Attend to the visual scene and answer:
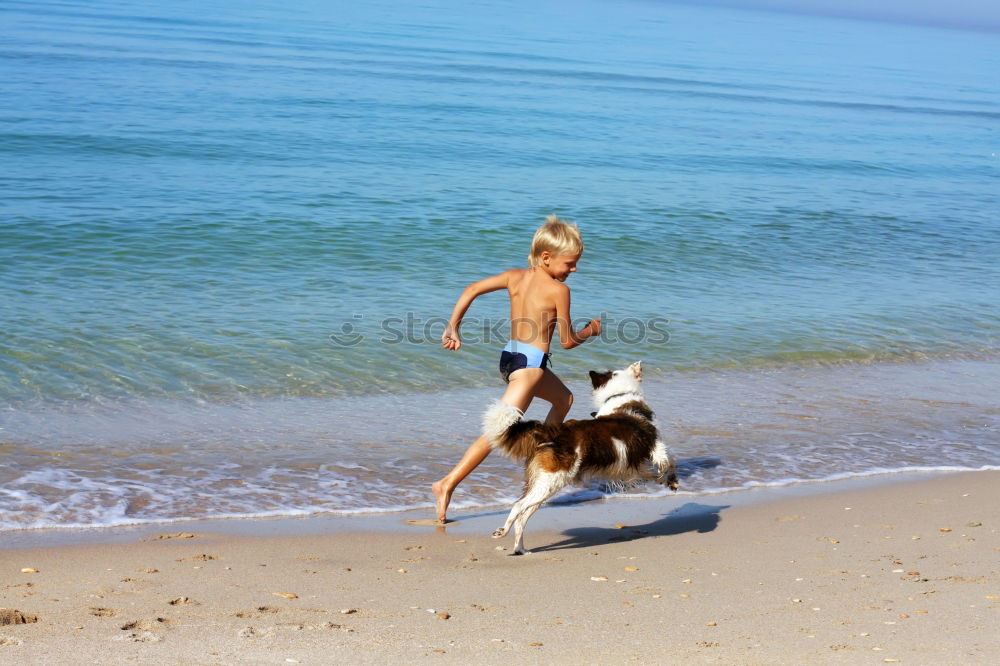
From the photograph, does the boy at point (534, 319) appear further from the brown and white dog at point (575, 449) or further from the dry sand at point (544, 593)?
the dry sand at point (544, 593)

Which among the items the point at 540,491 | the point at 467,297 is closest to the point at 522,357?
the point at 467,297

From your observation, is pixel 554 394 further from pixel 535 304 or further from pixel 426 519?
pixel 426 519

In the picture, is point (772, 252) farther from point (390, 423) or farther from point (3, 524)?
point (3, 524)

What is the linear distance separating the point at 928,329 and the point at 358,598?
9.42m

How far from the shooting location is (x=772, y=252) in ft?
53.7

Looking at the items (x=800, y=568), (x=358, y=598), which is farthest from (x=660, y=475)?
(x=358, y=598)

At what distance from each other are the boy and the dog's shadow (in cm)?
72

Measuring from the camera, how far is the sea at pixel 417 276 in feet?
23.3

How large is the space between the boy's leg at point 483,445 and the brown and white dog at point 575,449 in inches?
14.8

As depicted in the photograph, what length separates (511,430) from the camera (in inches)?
200

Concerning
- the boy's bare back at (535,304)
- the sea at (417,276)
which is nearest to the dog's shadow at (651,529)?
the sea at (417,276)

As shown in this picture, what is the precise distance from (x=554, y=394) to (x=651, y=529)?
972 mm

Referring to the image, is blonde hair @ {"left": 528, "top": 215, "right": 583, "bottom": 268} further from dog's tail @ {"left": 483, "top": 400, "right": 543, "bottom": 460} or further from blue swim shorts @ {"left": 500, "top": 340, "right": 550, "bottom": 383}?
dog's tail @ {"left": 483, "top": 400, "right": 543, "bottom": 460}

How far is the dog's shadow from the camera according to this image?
553 cm
